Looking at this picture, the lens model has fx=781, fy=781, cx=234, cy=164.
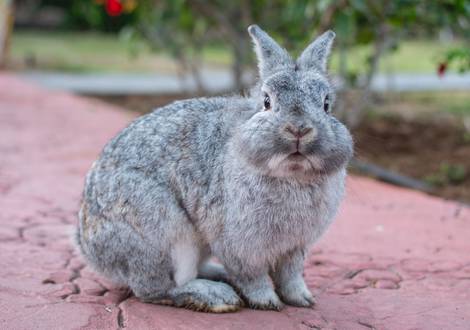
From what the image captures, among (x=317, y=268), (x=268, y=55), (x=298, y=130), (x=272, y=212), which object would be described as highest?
(x=268, y=55)

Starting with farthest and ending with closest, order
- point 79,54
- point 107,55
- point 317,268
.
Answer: point 107,55 < point 79,54 < point 317,268

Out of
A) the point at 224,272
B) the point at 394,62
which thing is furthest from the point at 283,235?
the point at 394,62

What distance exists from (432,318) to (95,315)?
1.58m

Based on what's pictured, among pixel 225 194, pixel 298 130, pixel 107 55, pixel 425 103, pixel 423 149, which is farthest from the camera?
pixel 107 55

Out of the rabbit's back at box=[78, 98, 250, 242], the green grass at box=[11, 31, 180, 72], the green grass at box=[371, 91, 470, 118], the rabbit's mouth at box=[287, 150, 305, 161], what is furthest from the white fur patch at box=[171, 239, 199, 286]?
the green grass at box=[11, 31, 180, 72]

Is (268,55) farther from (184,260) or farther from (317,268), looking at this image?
(317,268)

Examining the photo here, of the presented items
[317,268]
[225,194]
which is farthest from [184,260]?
[317,268]

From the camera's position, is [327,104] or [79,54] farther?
[79,54]

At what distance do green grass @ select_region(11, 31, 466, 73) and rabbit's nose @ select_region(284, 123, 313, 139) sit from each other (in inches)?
405

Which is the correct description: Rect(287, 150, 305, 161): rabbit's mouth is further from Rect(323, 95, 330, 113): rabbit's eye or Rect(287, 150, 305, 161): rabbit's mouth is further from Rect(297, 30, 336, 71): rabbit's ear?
Rect(297, 30, 336, 71): rabbit's ear

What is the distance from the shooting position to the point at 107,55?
18141mm

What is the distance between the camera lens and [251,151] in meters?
3.31

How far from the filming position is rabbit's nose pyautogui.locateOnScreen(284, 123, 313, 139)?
316 centimetres

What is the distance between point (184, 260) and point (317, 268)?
1.08 meters
